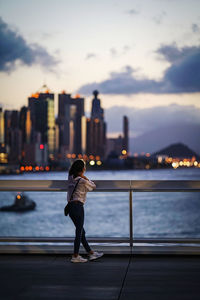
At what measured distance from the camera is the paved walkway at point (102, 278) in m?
5.49

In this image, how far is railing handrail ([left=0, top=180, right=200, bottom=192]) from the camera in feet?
26.4

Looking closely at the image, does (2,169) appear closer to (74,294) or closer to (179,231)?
(179,231)

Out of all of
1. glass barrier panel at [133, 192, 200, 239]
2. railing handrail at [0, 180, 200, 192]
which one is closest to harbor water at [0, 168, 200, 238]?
glass barrier panel at [133, 192, 200, 239]

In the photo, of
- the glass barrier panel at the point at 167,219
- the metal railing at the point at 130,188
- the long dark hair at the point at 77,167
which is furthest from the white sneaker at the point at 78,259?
the glass barrier panel at the point at 167,219

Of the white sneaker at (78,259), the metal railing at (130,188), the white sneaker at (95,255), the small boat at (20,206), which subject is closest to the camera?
the white sneaker at (78,259)

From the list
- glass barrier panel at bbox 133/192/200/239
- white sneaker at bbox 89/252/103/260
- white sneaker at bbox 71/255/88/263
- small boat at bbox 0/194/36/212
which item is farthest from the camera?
small boat at bbox 0/194/36/212

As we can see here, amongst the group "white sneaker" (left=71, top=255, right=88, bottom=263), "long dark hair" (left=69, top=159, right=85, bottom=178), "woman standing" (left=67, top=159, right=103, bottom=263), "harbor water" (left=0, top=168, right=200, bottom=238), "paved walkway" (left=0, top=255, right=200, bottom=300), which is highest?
"long dark hair" (left=69, top=159, right=85, bottom=178)

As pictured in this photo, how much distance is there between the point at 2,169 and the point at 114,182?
437ft

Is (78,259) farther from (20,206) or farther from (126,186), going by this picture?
(20,206)

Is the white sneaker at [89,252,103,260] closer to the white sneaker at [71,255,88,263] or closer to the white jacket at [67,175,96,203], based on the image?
the white sneaker at [71,255,88,263]

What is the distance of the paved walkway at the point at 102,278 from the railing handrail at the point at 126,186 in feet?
3.24

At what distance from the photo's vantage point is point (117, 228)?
7269 cm

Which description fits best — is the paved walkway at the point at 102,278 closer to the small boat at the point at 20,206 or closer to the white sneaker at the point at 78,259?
the white sneaker at the point at 78,259

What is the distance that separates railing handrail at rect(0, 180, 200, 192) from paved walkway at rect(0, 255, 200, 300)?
99 centimetres
